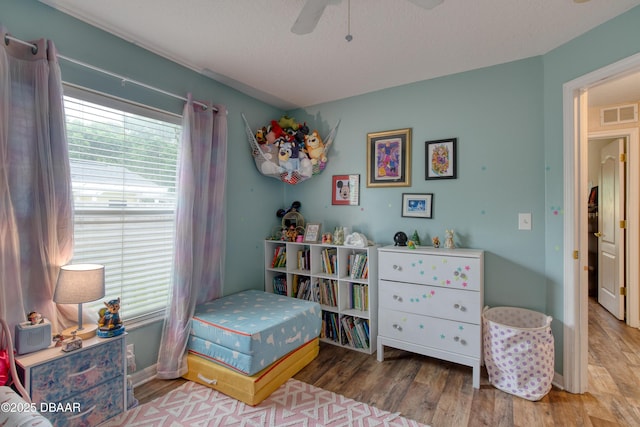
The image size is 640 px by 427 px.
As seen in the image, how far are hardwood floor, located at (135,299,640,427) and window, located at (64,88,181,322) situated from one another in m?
0.74

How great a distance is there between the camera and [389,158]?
291 centimetres

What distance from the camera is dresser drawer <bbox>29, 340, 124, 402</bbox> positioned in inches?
56.8

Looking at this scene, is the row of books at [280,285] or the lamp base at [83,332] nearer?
the lamp base at [83,332]

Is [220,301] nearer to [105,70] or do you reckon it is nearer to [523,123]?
[105,70]

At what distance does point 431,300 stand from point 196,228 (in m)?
1.93

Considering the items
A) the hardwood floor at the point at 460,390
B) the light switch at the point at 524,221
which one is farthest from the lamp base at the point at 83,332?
the light switch at the point at 524,221

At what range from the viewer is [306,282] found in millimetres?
3086

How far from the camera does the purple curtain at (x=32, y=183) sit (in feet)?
5.03

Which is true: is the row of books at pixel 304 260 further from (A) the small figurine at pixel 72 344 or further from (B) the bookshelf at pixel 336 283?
(A) the small figurine at pixel 72 344

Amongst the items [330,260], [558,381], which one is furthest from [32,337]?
[558,381]

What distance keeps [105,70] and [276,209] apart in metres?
1.96

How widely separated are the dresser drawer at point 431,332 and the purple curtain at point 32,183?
223cm

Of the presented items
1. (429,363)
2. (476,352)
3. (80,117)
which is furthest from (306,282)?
(80,117)

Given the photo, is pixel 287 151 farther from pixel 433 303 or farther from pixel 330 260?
pixel 433 303
